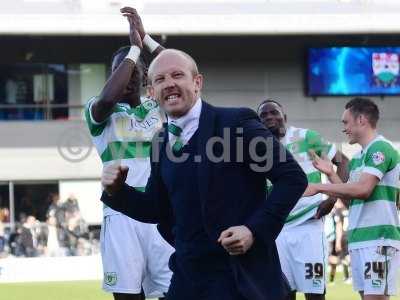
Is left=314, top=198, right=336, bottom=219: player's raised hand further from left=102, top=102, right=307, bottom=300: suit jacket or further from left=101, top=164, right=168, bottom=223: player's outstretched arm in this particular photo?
left=102, top=102, right=307, bottom=300: suit jacket

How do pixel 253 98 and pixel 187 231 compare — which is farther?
pixel 253 98

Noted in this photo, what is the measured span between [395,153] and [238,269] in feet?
12.9

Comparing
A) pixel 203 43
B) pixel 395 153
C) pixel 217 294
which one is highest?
pixel 203 43

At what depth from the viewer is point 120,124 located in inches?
298

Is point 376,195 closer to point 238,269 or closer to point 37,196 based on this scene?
point 238,269

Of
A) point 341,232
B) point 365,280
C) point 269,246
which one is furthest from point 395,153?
point 341,232

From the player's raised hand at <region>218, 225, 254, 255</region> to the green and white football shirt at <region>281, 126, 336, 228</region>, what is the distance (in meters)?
4.74

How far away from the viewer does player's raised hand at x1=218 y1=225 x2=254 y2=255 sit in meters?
4.71

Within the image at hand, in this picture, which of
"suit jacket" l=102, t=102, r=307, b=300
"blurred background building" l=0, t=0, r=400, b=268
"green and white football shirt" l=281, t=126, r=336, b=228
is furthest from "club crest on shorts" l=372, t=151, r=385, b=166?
Result: "blurred background building" l=0, t=0, r=400, b=268

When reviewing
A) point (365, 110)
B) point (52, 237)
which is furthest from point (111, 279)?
point (52, 237)

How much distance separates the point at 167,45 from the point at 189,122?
1205 inches

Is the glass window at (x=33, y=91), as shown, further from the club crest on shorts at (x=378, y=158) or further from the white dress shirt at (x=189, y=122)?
the white dress shirt at (x=189, y=122)

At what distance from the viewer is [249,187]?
503 cm

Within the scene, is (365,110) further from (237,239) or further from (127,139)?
(237,239)
